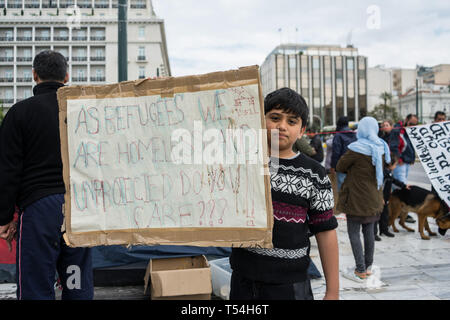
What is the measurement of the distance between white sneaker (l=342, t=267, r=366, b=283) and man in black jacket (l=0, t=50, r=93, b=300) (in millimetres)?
3180

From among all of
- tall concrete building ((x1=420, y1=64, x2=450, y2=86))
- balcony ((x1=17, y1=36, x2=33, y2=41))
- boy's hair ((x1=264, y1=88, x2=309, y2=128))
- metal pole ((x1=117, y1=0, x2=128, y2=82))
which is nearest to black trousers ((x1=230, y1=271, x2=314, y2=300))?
boy's hair ((x1=264, y1=88, x2=309, y2=128))

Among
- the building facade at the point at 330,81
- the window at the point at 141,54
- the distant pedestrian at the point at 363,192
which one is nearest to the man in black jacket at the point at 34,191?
the distant pedestrian at the point at 363,192

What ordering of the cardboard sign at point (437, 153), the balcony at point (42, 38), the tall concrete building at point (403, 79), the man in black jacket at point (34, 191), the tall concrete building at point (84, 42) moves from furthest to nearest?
the tall concrete building at point (403, 79) → the balcony at point (42, 38) → the tall concrete building at point (84, 42) → the cardboard sign at point (437, 153) → the man in black jacket at point (34, 191)

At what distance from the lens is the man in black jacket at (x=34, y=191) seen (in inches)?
87.3

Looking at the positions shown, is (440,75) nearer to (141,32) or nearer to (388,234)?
(141,32)

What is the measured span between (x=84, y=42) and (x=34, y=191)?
7606 cm

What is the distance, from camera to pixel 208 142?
1823 millimetres

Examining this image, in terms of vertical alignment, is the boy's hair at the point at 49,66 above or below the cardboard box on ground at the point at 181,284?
above

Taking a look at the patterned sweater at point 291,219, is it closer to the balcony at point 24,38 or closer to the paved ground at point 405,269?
the paved ground at point 405,269

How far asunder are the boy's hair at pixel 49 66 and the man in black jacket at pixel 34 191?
0.18 metres

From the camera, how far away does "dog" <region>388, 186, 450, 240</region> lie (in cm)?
604

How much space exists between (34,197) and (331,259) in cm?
167

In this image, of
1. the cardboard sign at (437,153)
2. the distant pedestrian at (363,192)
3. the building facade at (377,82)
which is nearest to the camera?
the distant pedestrian at (363,192)

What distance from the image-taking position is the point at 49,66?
247 cm
